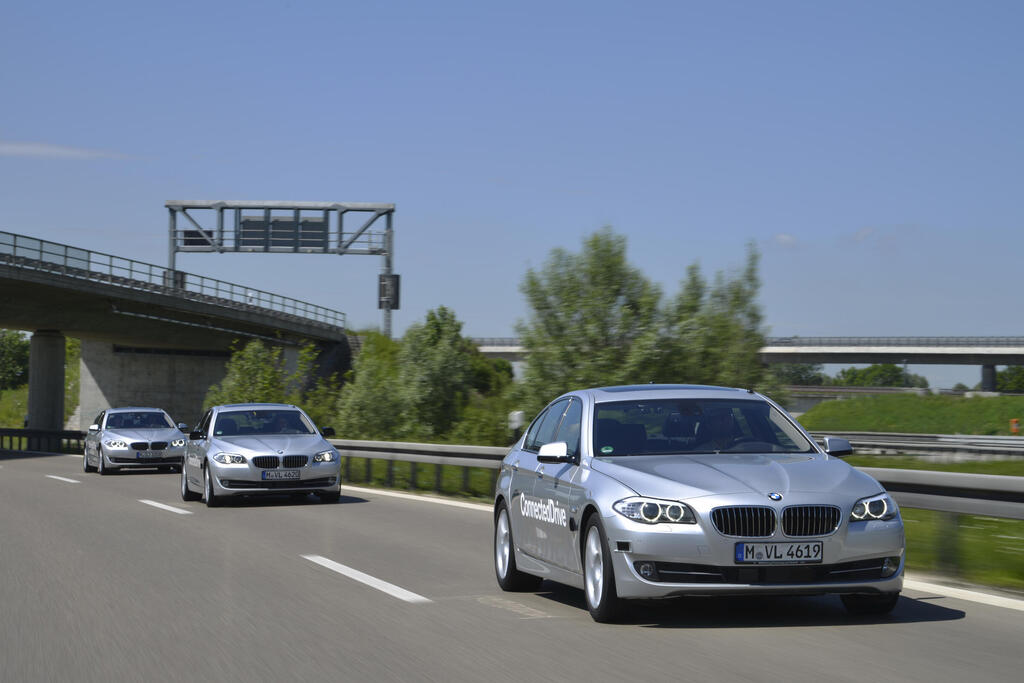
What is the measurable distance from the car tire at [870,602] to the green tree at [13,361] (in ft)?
535

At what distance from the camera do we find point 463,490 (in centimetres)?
2028

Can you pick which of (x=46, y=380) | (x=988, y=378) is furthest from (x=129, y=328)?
(x=988, y=378)

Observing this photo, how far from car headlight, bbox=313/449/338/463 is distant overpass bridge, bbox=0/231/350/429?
30.9 m

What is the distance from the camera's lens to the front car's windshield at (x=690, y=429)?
8211 millimetres

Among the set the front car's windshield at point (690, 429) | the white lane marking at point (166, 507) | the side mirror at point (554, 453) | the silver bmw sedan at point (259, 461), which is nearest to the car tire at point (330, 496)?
the silver bmw sedan at point (259, 461)

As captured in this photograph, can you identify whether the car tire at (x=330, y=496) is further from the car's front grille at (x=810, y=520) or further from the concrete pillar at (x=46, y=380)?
the concrete pillar at (x=46, y=380)

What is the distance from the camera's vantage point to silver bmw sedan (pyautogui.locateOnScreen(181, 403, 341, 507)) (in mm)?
17984

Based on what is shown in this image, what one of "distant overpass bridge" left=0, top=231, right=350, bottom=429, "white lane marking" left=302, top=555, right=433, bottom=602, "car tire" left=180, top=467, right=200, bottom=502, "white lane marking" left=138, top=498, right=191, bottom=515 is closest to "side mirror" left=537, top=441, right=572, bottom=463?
"white lane marking" left=302, top=555, right=433, bottom=602

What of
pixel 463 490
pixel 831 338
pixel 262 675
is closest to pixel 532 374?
pixel 463 490

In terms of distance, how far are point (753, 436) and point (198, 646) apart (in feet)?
11.9

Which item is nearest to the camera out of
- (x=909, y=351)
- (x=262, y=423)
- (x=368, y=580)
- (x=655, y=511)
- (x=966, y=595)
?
(x=655, y=511)

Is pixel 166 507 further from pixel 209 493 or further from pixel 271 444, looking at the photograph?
pixel 271 444

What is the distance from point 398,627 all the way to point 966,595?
12.4ft

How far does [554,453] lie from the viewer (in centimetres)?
809
